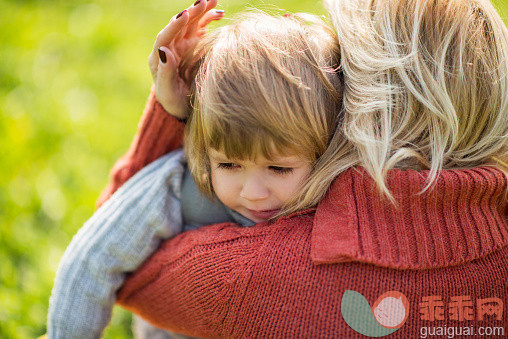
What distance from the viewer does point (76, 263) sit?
5.23 ft

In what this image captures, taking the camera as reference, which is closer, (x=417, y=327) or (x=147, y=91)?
(x=417, y=327)

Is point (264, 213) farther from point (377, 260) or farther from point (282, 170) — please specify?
point (377, 260)

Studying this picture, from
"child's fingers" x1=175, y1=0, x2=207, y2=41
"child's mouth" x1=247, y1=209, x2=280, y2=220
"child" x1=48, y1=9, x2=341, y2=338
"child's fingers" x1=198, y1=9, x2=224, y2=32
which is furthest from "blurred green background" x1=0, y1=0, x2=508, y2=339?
"child's mouth" x1=247, y1=209, x2=280, y2=220

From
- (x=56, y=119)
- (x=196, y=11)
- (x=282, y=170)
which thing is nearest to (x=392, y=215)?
(x=282, y=170)

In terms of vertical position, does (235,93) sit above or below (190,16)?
below

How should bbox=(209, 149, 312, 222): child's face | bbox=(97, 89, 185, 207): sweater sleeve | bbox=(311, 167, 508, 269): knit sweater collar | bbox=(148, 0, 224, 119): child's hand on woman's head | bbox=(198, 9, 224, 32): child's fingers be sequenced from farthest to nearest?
1. bbox=(97, 89, 185, 207): sweater sleeve
2. bbox=(198, 9, 224, 32): child's fingers
3. bbox=(148, 0, 224, 119): child's hand on woman's head
4. bbox=(209, 149, 312, 222): child's face
5. bbox=(311, 167, 508, 269): knit sweater collar

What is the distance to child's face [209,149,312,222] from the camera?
56.3 inches

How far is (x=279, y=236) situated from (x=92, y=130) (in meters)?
2.25

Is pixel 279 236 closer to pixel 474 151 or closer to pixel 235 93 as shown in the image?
pixel 235 93

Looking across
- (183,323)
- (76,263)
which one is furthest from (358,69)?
(76,263)

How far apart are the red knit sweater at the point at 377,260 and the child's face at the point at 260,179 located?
0.30 feet

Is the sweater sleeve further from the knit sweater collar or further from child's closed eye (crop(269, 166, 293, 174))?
the knit sweater collar

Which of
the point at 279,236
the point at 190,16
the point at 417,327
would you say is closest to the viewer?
the point at 417,327

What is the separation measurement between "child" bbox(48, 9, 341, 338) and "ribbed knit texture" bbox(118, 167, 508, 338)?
151 millimetres
